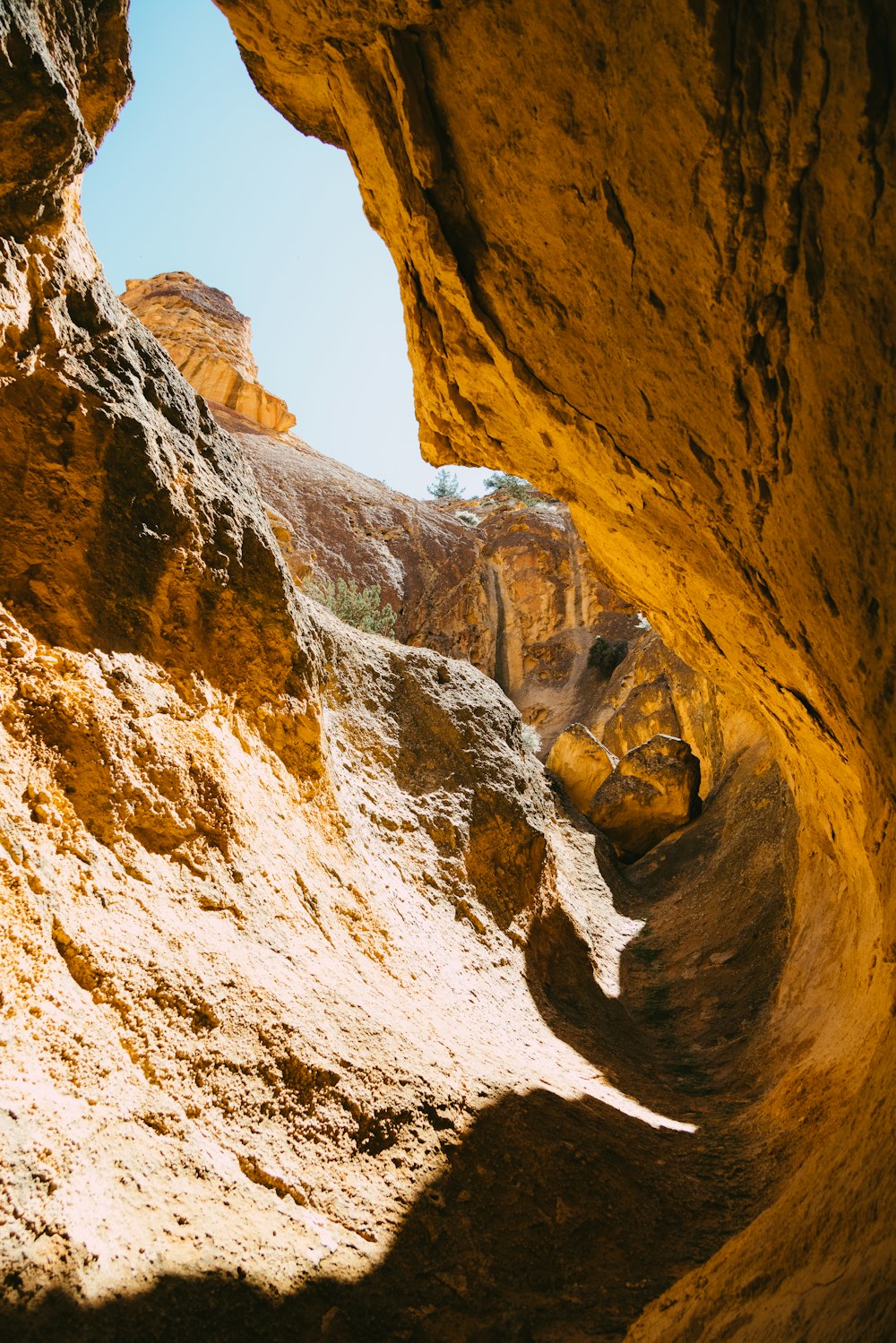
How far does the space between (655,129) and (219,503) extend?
4230 mm

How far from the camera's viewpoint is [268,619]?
6.21 metres

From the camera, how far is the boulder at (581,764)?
1697cm

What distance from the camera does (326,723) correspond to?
24.9 ft

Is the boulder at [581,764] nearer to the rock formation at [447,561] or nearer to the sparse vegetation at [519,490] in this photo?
the rock formation at [447,561]

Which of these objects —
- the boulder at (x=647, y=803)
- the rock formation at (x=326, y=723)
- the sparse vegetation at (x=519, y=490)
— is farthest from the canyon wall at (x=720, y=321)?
the sparse vegetation at (x=519, y=490)

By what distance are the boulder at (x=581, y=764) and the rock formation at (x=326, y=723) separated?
950cm

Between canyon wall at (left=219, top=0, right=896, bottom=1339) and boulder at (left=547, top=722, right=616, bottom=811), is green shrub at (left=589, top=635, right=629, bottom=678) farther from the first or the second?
canyon wall at (left=219, top=0, right=896, bottom=1339)

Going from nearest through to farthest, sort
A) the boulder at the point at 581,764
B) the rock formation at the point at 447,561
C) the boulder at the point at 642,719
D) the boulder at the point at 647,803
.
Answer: the boulder at the point at 647,803 < the boulder at the point at 581,764 < the boulder at the point at 642,719 < the rock formation at the point at 447,561

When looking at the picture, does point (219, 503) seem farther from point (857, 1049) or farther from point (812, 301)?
point (857, 1049)

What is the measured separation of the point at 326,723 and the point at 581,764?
434 inches

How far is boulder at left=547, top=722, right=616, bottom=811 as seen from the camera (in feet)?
55.7

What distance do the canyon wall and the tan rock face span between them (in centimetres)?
3309

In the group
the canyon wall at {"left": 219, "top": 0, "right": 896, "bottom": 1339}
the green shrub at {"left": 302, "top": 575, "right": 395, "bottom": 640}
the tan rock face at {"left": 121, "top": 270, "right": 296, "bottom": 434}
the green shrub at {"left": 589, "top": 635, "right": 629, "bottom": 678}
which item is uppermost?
the tan rock face at {"left": 121, "top": 270, "right": 296, "bottom": 434}

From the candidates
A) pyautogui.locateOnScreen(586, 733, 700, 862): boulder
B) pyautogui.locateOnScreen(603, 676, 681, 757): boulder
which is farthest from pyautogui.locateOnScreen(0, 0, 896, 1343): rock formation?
pyautogui.locateOnScreen(603, 676, 681, 757): boulder
